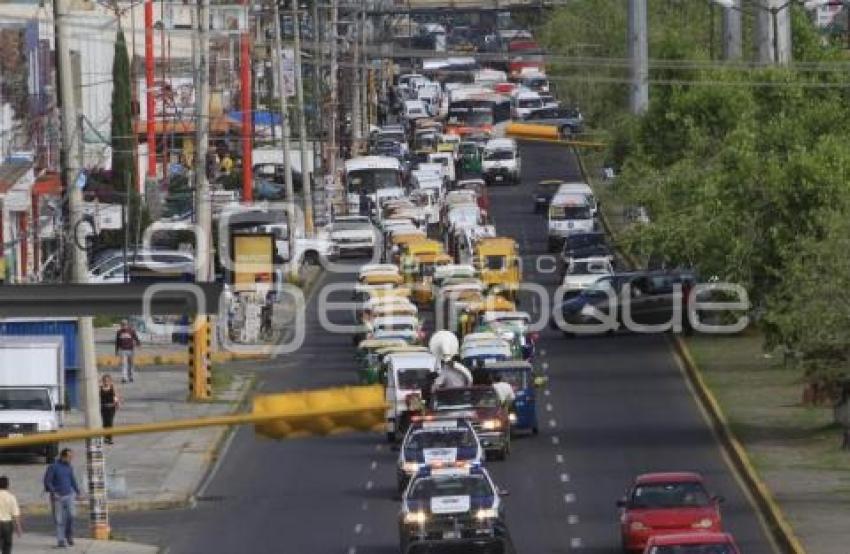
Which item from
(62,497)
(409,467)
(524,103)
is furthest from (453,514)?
(524,103)

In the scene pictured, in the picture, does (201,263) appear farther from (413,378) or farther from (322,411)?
(322,411)

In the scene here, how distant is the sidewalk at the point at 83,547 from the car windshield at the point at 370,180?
214 ft

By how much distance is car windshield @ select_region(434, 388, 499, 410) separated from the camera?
53.2 metres

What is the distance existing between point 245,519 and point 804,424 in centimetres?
1354

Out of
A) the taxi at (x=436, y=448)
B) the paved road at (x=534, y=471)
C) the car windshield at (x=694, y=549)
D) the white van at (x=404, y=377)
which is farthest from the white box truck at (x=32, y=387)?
the car windshield at (x=694, y=549)

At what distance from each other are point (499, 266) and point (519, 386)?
1018 inches

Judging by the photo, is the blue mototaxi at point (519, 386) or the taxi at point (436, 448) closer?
the taxi at point (436, 448)

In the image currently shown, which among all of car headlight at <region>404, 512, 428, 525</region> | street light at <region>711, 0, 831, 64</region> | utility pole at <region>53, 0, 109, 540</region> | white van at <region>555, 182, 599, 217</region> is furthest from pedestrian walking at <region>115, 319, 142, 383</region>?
white van at <region>555, 182, 599, 217</region>

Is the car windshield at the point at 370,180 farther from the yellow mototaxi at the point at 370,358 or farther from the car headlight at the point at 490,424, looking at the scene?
the car headlight at the point at 490,424

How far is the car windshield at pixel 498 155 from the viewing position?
118125 mm

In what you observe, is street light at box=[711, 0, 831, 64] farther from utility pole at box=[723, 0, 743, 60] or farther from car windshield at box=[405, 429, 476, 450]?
car windshield at box=[405, 429, 476, 450]

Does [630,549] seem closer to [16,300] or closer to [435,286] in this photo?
[16,300]

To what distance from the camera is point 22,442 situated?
20.1 meters

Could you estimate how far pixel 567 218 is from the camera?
94312 mm
